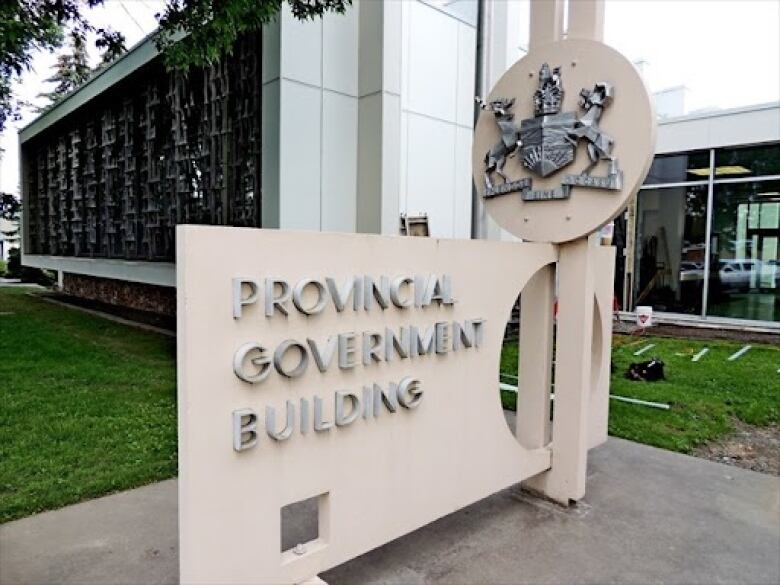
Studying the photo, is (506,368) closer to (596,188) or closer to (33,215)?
(596,188)

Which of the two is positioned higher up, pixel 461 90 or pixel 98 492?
pixel 461 90

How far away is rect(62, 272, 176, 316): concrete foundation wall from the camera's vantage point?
1246 centimetres

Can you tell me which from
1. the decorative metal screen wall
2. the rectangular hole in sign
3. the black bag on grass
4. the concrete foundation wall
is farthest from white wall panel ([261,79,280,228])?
the concrete foundation wall

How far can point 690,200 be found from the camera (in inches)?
539

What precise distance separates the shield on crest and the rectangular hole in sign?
2.42 meters

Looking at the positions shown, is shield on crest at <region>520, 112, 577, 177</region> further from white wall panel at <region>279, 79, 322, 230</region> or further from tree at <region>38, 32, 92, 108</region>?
tree at <region>38, 32, 92, 108</region>

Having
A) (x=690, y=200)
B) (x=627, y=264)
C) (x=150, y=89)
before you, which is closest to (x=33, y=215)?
(x=150, y=89)

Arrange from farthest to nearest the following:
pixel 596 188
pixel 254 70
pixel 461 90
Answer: pixel 461 90, pixel 254 70, pixel 596 188

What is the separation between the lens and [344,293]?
2623 millimetres

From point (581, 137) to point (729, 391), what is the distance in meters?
5.14

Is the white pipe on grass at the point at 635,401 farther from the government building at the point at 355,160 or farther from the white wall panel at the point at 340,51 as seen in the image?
the white wall panel at the point at 340,51

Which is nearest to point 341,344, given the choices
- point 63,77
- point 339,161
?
point 339,161

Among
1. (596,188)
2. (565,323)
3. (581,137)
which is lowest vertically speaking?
(565,323)

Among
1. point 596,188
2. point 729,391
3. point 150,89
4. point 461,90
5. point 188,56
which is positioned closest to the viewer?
point 596,188
